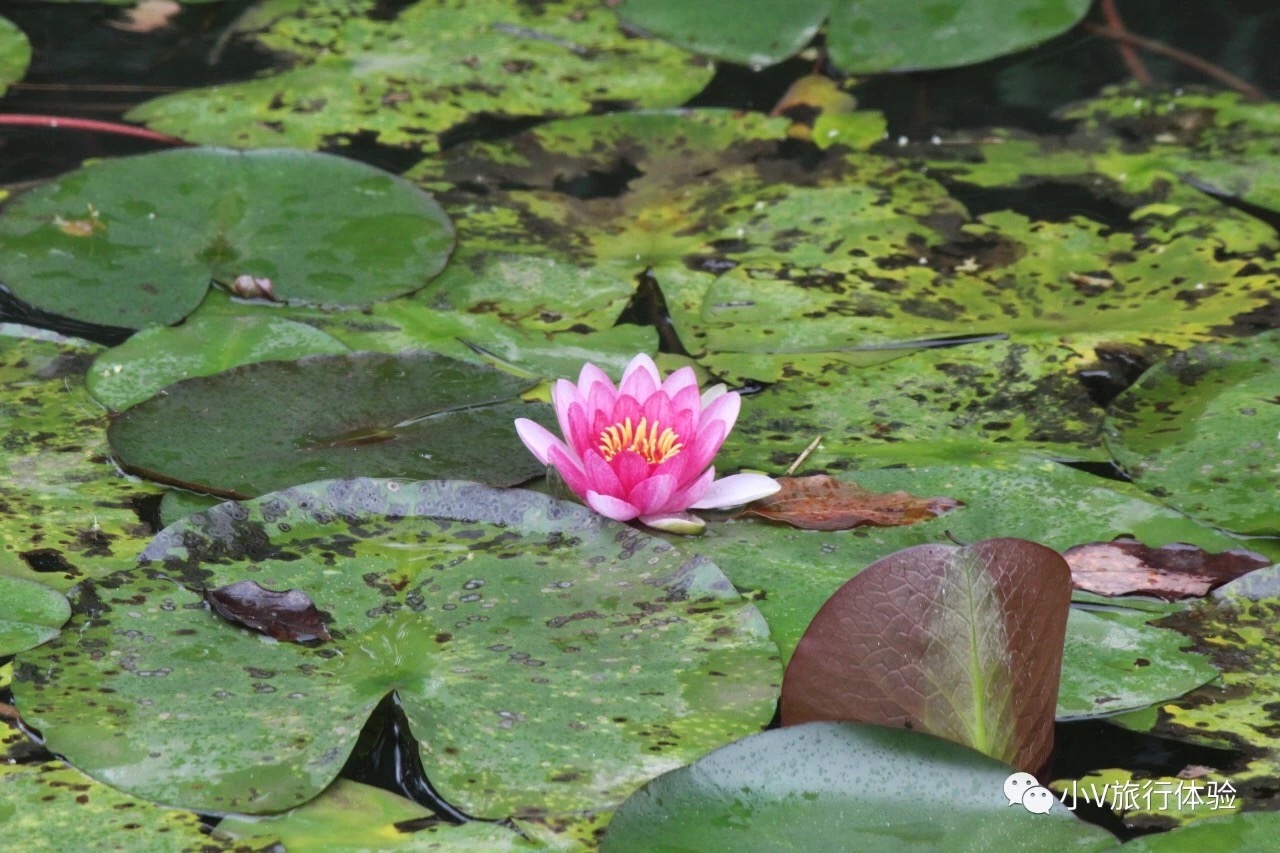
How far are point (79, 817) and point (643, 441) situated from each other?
2.80 feet

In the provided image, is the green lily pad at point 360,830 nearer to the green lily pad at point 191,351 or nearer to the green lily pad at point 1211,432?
the green lily pad at point 191,351

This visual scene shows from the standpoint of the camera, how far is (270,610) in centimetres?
160

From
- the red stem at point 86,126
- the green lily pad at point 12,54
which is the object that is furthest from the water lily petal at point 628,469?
the green lily pad at point 12,54

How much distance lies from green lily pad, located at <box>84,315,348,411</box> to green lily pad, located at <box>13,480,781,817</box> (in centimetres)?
49

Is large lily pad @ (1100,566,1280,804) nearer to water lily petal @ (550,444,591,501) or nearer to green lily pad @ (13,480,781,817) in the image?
green lily pad @ (13,480,781,817)

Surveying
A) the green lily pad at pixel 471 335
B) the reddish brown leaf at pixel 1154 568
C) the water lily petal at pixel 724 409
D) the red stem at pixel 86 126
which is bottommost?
the reddish brown leaf at pixel 1154 568

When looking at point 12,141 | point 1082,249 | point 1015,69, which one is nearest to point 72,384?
point 12,141

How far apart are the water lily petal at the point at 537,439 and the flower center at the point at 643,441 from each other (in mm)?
69

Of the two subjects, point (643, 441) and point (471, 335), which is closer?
point (643, 441)

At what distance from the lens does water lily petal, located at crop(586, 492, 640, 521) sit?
1784 millimetres

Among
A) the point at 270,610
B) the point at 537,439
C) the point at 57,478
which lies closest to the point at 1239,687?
the point at 537,439

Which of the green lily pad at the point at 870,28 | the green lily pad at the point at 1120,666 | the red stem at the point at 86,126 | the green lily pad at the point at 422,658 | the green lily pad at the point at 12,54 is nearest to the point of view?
the green lily pad at the point at 422,658

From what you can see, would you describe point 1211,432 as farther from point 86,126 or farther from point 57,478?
point 86,126

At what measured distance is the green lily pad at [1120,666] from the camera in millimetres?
1560
